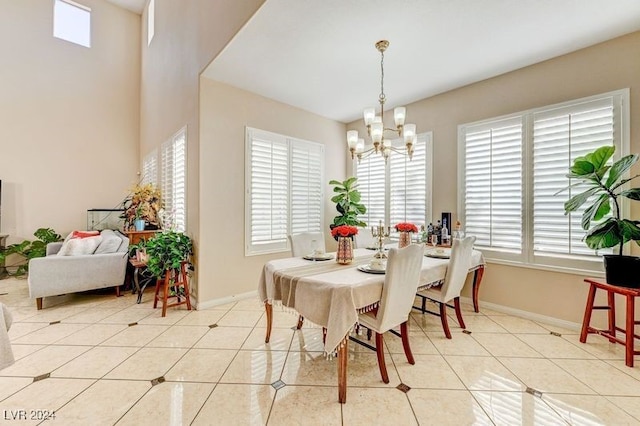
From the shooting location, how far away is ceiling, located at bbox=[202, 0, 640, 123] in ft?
7.42

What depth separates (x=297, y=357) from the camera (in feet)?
7.71

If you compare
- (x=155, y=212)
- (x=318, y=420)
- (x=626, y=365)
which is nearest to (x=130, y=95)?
(x=155, y=212)

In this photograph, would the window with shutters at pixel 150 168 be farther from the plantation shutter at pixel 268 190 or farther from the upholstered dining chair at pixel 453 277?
the upholstered dining chair at pixel 453 277

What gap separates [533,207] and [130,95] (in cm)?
821

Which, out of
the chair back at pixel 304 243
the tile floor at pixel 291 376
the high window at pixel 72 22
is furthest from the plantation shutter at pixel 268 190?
the high window at pixel 72 22

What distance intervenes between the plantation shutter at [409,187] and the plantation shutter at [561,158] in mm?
1353

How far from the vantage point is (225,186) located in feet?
11.9

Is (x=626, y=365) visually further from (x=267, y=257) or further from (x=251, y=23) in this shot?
(x=251, y=23)

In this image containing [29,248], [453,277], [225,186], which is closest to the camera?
[453,277]

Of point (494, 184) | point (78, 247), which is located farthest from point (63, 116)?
point (494, 184)

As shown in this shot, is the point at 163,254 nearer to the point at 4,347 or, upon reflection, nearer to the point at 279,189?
the point at 279,189

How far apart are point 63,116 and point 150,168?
2.17 meters

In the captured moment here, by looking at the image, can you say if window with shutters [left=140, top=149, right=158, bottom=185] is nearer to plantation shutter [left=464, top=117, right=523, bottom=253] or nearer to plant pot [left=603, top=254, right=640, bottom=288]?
plantation shutter [left=464, top=117, right=523, bottom=253]

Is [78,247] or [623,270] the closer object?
[623,270]
